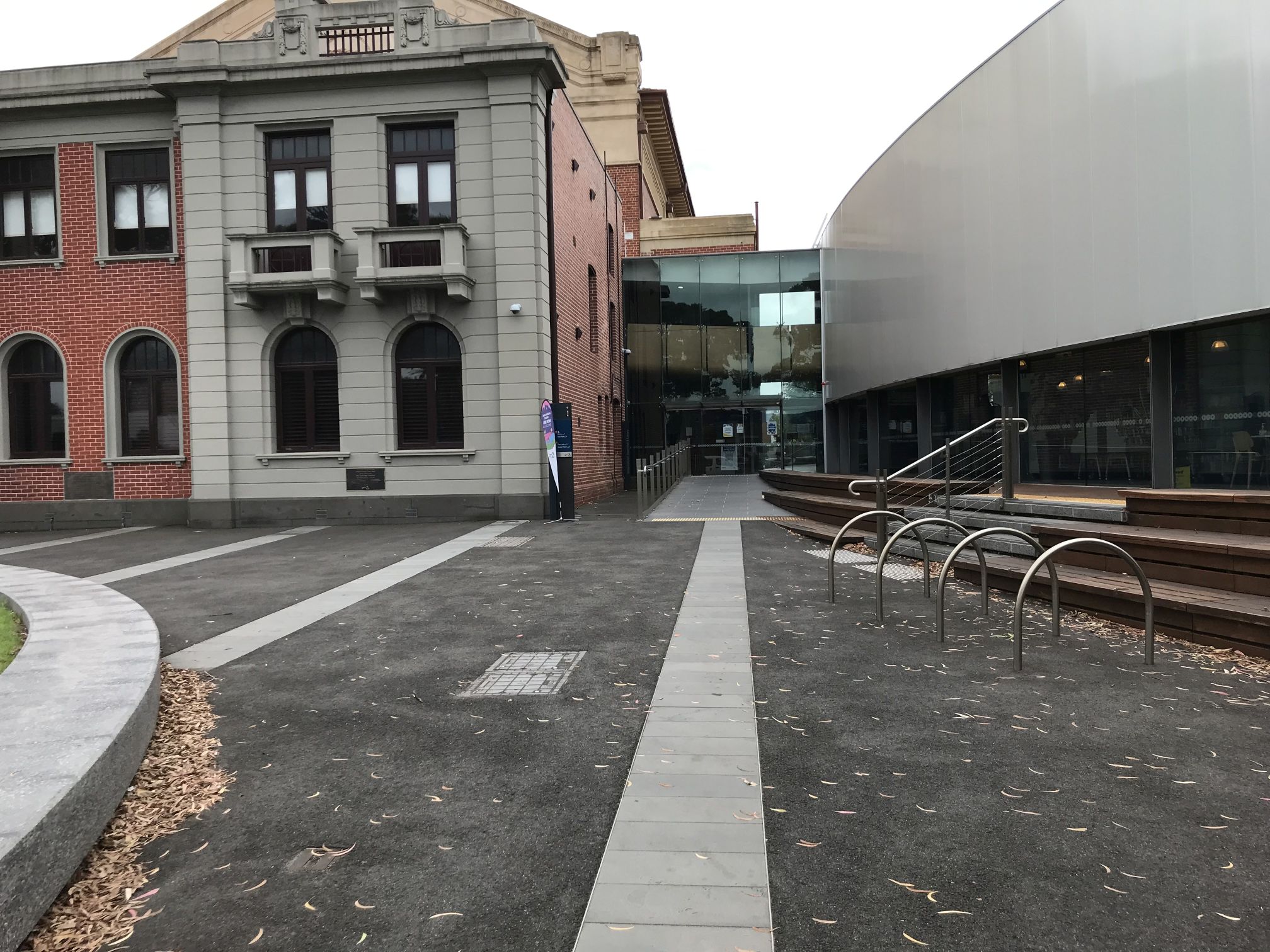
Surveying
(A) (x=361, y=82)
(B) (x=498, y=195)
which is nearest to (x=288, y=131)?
(A) (x=361, y=82)

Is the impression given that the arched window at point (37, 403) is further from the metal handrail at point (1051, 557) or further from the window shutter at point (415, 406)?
the metal handrail at point (1051, 557)

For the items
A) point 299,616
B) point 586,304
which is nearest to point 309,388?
point 586,304

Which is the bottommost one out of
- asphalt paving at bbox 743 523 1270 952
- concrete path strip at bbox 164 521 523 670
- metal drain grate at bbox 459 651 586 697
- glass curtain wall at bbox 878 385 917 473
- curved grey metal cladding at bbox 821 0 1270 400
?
asphalt paving at bbox 743 523 1270 952

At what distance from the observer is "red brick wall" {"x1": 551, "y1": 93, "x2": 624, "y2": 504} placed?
19.2m

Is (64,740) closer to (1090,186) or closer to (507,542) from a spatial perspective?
(507,542)

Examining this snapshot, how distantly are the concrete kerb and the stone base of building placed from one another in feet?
35.9

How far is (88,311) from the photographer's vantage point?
1836cm

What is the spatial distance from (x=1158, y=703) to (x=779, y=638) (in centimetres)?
275

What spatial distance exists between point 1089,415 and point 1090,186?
3498 mm

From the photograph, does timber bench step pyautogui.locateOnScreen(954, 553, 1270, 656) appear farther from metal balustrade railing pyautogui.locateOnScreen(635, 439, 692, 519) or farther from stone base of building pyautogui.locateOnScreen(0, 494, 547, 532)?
stone base of building pyautogui.locateOnScreen(0, 494, 547, 532)

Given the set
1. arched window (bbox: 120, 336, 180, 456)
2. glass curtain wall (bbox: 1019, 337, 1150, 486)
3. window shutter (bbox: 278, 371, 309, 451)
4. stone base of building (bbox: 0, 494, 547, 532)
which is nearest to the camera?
glass curtain wall (bbox: 1019, 337, 1150, 486)

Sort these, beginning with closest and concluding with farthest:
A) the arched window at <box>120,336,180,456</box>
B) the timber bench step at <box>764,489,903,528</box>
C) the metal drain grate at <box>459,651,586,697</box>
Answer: the metal drain grate at <box>459,651,586,697</box> < the timber bench step at <box>764,489,903,528</box> < the arched window at <box>120,336,180,456</box>

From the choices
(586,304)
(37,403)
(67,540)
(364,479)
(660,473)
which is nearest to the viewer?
(67,540)

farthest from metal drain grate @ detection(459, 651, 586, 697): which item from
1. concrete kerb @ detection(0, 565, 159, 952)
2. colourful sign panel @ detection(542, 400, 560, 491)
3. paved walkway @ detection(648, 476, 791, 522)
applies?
colourful sign panel @ detection(542, 400, 560, 491)
